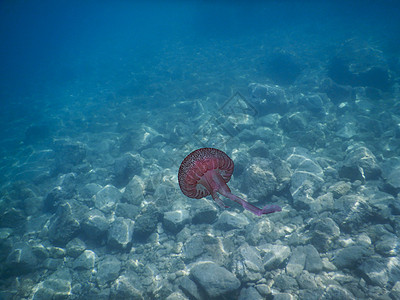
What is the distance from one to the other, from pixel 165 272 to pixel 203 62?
23.2m

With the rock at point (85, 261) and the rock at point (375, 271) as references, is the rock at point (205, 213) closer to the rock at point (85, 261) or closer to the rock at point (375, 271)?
the rock at point (85, 261)

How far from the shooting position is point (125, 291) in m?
4.76

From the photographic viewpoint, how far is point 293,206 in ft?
20.3

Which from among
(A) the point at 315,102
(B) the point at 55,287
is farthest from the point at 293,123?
(B) the point at 55,287

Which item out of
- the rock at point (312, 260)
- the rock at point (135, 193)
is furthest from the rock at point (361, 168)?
the rock at point (135, 193)

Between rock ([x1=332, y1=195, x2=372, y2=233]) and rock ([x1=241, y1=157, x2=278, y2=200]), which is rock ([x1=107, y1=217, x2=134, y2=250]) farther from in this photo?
rock ([x1=332, y1=195, x2=372, y2=233])

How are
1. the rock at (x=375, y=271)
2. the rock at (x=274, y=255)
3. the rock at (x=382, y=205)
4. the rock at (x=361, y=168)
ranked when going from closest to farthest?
the rock at (x=375, y=271) → the rock at (x=274, y=255) → the rock at (x=382, y=205) → the rock at (x=361, y=168)

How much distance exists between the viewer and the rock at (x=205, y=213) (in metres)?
6.36

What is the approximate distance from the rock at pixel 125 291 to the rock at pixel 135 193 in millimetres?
2951

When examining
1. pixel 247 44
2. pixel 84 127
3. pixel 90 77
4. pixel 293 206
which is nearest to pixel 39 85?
pixel 90 77

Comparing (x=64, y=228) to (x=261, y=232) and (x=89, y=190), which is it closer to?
(x=89, y=190)

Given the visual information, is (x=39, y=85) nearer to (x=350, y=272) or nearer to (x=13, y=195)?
(x=13, y=195)

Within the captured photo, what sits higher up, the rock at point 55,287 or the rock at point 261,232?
the rock at point 261,232

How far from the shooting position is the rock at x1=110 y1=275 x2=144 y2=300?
15.5 ft
